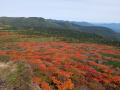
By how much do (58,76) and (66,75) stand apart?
3.08ft

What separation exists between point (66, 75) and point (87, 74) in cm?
320

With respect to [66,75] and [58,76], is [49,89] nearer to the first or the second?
[58,76]

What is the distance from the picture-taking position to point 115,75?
1447 cm

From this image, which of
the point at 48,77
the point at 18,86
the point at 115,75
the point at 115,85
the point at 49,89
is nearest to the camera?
the point at 18,86

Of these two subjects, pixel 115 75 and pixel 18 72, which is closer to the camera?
pixel 18 72

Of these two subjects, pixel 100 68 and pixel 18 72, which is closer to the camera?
pixel 18 72

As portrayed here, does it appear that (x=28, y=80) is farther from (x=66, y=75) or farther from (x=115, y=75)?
(x=115, y=75)

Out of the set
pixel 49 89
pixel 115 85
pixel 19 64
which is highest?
pixel 19 64

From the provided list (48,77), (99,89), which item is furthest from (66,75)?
(99,89)

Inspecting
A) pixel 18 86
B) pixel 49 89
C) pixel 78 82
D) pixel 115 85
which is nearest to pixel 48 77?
pixel 49 89

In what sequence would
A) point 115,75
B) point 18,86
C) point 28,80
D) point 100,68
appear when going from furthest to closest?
point 100,68, point 115,75, point 28,80, point 18,86

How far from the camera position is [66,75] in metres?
11.6

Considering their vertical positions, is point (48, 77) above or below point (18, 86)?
below

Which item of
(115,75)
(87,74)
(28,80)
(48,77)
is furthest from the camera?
(115,75)
